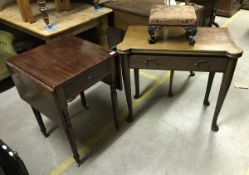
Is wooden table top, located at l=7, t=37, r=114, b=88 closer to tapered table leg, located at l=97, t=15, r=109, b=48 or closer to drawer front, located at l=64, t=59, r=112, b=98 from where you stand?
drawer front, located at l=64, t=59, r=112, b=98

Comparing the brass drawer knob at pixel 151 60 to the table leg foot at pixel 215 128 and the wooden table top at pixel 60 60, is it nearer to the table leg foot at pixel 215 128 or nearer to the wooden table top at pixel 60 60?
the wooden table top at pixel 60 60

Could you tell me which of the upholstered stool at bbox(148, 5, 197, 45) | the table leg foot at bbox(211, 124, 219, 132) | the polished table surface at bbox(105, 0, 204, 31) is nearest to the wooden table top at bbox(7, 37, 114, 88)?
the upholstered stool at bbox(148, 5, 197, 45)

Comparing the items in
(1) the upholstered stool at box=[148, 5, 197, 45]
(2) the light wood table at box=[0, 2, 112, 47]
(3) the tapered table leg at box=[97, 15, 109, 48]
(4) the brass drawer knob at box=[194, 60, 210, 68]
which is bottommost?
(3) the tapered table leg at box=[97, 15, 109, 48]

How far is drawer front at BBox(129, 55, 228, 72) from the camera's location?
137cm

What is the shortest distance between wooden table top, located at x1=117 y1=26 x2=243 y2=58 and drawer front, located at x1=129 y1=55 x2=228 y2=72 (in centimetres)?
4

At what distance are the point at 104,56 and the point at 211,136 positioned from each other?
3.28 ft

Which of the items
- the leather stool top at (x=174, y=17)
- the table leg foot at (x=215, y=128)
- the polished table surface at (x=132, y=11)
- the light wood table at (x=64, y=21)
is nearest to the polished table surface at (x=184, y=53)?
the leather stool top at (x=174, y=17)

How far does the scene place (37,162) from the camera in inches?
61.6

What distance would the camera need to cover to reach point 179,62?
1.42 meters

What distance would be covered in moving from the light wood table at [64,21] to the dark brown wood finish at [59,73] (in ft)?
1.47

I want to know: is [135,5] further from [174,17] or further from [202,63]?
[202,63]

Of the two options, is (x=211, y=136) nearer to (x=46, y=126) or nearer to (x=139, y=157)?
(x=139, y=157)

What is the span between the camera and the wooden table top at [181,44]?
1339 mm

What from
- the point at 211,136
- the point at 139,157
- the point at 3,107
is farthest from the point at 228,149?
the point at 3,107
